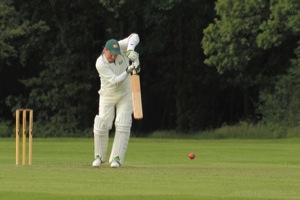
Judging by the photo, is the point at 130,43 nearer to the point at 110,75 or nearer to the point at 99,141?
the point at 110,75

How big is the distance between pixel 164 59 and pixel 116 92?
1342 inches

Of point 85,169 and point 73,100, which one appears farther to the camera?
point 73,100

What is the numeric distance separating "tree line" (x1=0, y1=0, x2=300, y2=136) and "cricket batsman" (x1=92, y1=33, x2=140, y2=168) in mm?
22743

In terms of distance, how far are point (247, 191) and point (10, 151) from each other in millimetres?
16317

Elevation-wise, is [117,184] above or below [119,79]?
below

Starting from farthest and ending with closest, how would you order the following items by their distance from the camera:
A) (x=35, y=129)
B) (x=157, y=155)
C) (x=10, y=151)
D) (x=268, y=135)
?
(x=35, y=129), (x=268, y=135), (x=10, y=151), (x=157, y=155)

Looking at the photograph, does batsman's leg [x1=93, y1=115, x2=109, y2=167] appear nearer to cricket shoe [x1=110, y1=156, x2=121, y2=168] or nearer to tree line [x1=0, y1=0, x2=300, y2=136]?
cricket shoe [x1=110, y1=156, x2=121, y2=168]

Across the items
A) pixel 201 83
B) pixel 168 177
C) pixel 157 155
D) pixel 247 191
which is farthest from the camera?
pixel 201 83

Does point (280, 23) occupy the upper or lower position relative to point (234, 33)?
upper

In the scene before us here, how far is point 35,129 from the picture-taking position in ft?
151

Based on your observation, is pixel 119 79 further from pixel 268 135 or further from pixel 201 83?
pixel 201 83

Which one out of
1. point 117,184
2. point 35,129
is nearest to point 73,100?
point 35,129

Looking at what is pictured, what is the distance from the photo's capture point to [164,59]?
5197 cm

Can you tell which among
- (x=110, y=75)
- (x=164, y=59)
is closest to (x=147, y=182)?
(x=110, y=75)
